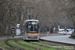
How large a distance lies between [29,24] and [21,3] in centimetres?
1526

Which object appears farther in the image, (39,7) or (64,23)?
(64,23)

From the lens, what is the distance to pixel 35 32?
28672 mm

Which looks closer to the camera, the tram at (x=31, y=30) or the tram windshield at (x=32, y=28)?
the tram at (x=31, y=30)

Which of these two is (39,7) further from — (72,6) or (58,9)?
(72,6)

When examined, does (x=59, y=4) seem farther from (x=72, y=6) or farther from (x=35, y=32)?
(x=35, y=32)

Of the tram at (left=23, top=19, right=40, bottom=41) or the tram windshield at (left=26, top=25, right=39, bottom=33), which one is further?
the tram windshield at (left=26, top=25, right=39, bottom=33)

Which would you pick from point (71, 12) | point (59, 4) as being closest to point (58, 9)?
point (59, 4)

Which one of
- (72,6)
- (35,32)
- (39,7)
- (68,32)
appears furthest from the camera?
(68,32)

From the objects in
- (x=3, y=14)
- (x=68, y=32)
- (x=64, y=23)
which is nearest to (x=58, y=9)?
(x=3, y=14)

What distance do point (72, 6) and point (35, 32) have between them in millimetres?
8278

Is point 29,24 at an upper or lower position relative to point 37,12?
lower

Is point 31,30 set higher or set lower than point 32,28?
lower

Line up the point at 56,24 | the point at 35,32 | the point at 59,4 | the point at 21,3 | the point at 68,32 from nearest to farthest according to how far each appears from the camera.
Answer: the point at 35,32, the point at 59,4, the point at 21,3, the point at 68,32, the point at 56,24

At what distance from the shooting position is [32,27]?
2894cm
